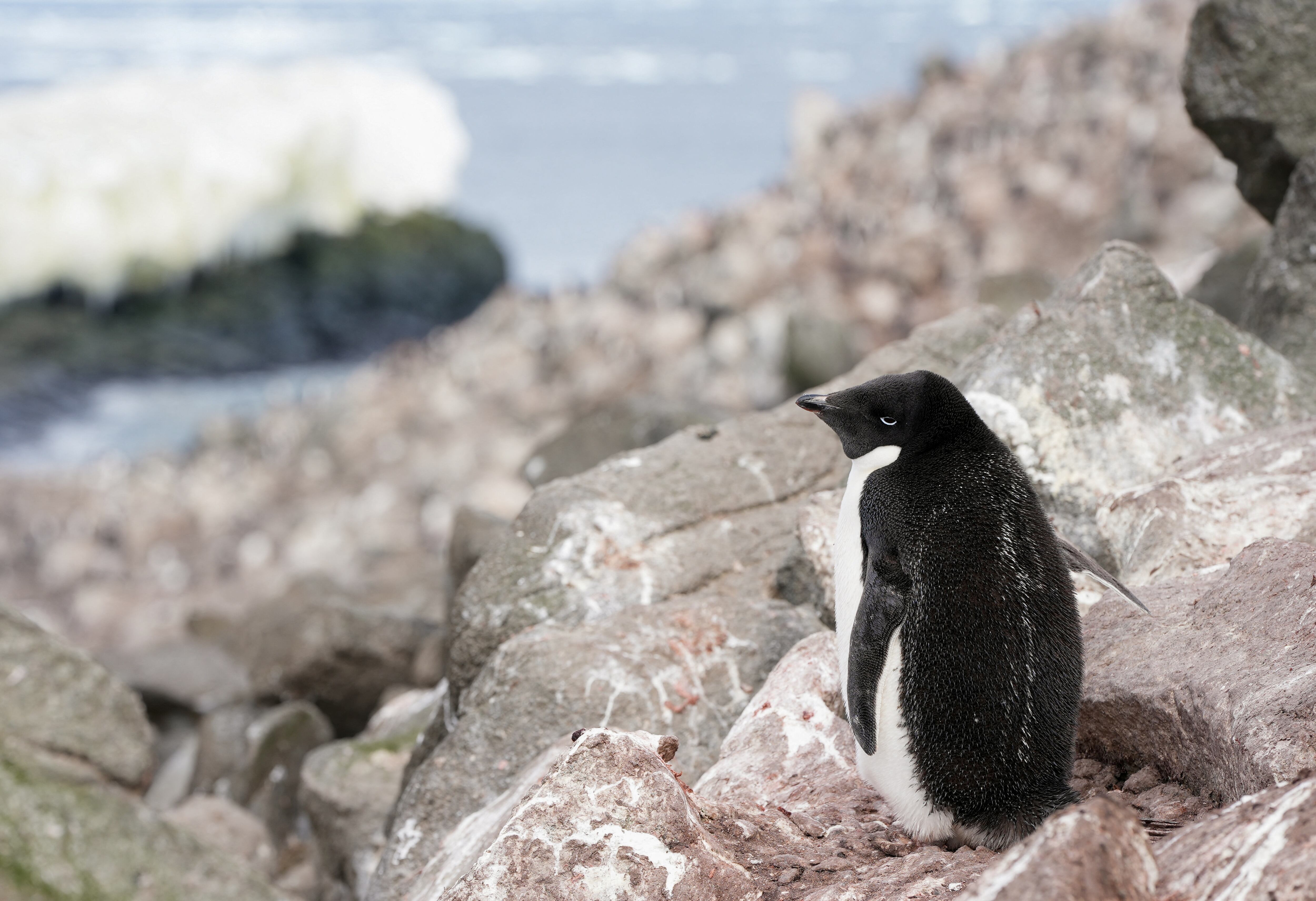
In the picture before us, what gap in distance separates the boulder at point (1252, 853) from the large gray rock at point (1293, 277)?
3.93 meters

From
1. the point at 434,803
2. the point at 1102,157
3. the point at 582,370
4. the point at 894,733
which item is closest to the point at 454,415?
the point at 582,370

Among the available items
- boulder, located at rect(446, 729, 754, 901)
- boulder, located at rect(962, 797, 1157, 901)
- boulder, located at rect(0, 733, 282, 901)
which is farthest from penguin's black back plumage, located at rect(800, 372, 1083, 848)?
boulder, located at rect(0, 733, 282, 901)

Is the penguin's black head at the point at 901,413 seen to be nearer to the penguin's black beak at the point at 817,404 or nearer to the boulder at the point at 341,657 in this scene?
the penguin's black beak at the point at 817,404

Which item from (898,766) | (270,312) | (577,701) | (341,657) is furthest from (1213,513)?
(270,312)

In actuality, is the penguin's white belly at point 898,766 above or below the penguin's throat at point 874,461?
below

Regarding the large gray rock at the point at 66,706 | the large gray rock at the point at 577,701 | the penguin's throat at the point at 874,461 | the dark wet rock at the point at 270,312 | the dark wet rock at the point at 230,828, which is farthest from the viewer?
the dark wet rock at the point at 270,312

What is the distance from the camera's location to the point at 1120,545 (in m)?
4.04

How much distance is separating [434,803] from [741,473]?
6.52 feet

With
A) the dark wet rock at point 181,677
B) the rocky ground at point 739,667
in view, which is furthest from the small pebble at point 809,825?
the dark wet rock at point 181,677

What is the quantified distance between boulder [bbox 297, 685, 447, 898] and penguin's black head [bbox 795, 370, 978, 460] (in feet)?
8.22

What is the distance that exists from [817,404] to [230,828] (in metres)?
5.04

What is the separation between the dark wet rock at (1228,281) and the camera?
7.41 metres

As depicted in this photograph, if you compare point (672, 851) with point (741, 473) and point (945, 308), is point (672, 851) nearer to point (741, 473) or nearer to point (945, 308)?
point (741, 473)

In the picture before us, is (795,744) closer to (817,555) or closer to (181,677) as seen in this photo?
(817,555)
